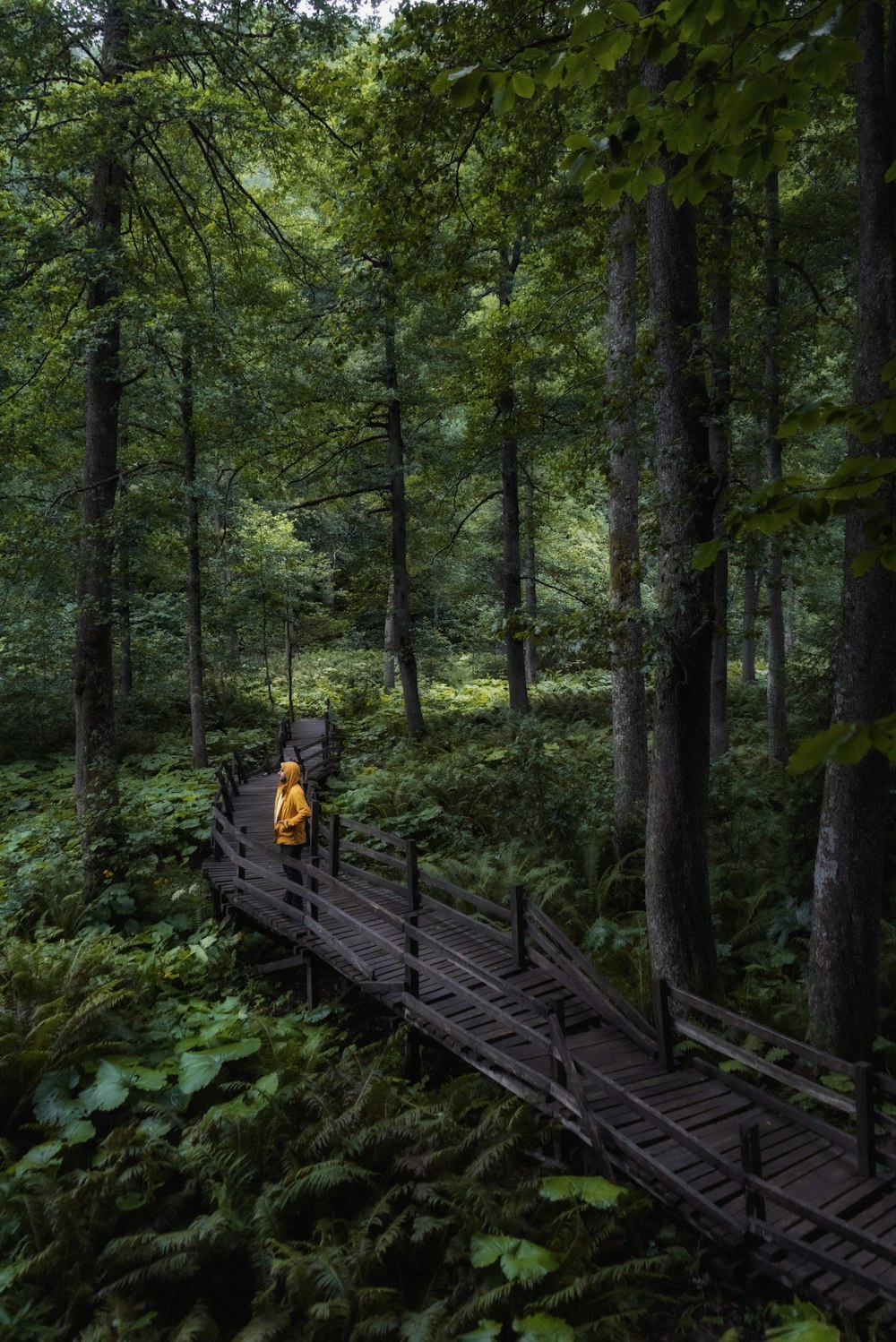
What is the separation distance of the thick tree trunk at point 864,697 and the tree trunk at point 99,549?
10176 millimetres

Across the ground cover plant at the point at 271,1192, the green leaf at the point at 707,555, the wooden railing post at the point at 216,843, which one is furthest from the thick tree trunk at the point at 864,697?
the wooden railing post at the point at 216,843

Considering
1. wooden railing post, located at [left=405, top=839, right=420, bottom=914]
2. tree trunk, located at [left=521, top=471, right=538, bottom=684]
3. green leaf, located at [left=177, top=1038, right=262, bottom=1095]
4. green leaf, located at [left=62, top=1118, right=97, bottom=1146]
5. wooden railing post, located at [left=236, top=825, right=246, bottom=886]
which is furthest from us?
tree trunk, located at [left=521, top=471, right=538, bottom=684]

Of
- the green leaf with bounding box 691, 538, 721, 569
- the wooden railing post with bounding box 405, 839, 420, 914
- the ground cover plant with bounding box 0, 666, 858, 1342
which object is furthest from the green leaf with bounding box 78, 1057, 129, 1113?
the green leaf with bounding box 691, 538, 721, 569

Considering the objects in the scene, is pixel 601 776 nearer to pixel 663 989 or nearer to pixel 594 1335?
pixel 663 989

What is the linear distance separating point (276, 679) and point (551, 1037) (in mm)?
25076

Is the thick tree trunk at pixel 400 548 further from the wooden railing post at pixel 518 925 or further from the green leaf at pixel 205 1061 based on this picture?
the green leaf at pixel 205 1061

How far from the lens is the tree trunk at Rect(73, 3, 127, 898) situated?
11.8 metres

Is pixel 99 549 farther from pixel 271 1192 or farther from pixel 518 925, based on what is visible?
pixel 271 1192

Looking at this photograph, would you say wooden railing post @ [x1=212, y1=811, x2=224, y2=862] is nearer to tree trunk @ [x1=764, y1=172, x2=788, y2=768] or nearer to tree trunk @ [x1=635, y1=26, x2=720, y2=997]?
tree trunk @ [x1=635, y1=26, x2=720, y2=997]

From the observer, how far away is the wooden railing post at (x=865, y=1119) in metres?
5.02

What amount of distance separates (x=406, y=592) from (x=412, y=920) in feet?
39.3

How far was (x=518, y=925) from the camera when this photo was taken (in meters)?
8.31

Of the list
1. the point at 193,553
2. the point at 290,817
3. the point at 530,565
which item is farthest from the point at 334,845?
the point at 530,565

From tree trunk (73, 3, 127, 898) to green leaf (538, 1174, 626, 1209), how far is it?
29.1ft
